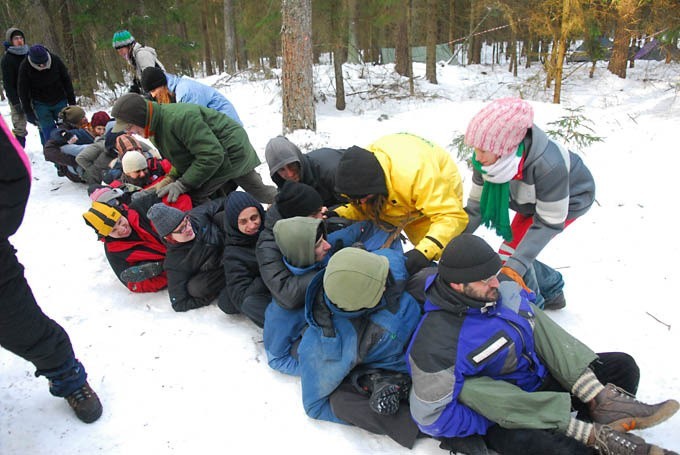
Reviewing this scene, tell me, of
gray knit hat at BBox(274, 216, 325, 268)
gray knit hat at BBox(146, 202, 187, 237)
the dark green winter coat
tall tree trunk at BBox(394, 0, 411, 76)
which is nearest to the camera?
gray knit hat at BBox(274, 216, 325, 268)

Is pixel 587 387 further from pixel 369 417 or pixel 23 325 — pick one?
pixel 23 325

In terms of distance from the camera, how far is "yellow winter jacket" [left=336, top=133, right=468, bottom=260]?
248 cm

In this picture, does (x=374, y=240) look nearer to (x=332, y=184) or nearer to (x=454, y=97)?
(x=332, y=184)

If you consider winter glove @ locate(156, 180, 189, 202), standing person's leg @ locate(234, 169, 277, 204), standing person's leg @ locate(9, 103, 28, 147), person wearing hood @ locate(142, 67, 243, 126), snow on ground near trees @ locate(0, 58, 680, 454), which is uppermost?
person wearing hood @ locate(142, 67, 243, 126)

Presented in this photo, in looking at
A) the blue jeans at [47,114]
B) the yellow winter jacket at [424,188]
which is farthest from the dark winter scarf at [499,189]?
the blue jeans at [47,114]

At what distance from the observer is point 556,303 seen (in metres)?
2.83

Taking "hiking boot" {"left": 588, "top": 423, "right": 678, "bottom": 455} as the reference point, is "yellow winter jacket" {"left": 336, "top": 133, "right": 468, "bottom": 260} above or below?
above

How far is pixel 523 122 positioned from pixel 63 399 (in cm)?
291

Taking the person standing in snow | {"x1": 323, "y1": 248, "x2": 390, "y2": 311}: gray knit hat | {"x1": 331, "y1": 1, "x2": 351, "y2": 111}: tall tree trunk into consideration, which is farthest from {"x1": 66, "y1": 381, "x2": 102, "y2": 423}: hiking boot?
{"x1": 331, "y1": 1, "x2": 351, "y2": 111}: tall tree trunk

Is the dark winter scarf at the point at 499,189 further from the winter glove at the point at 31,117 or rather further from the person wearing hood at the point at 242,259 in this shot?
the winter glove at the point at 31,117

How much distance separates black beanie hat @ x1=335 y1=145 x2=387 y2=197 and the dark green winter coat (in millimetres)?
1503

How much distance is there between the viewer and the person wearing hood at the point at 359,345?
6.57 feet

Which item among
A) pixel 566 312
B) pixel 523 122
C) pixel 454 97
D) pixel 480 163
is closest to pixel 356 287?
pixel 480 163

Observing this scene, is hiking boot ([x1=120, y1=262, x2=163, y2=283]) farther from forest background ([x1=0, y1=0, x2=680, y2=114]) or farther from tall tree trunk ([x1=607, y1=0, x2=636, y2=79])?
tall tree trunk ([x1=607, y1=0, x2=636, y2=79])
